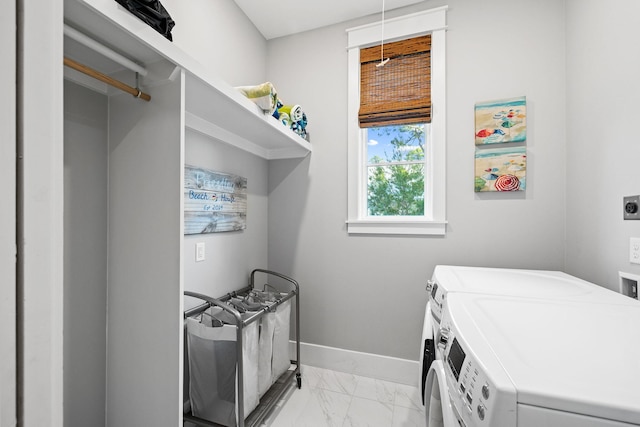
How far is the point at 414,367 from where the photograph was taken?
2107 mm

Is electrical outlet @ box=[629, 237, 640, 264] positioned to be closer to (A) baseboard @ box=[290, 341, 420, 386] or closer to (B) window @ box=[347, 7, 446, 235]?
(B) window @ box=[347, 7, 446, 235]

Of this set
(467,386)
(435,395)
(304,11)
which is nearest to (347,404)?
(435,395)

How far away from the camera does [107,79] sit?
1036 millimetres

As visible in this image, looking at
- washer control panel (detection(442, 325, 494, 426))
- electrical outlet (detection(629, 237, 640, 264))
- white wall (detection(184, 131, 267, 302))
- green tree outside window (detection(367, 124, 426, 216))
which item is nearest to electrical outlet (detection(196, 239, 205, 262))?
white wall (detection(184, 131, 267, 302))

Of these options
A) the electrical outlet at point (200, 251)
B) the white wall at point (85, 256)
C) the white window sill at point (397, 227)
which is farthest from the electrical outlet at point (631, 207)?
the white wall at point (85, 256)

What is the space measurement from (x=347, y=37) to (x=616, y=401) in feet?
8.35

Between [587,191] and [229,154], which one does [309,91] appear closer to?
[229,154]

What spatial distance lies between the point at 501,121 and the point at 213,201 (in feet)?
6.49

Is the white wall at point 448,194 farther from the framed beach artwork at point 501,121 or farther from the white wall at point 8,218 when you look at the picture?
the white wall at point 8,218

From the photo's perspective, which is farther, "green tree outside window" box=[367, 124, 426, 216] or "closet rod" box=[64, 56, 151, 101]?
"green tree outside window" box=[367, 124, 426, 216]

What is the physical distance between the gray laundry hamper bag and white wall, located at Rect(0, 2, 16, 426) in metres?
1.07

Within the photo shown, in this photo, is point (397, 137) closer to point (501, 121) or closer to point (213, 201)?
point (501, 121)

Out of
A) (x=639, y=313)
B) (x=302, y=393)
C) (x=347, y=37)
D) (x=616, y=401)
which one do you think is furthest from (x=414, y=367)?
(x=347, y=37)

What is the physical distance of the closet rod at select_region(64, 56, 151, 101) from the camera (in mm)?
932
